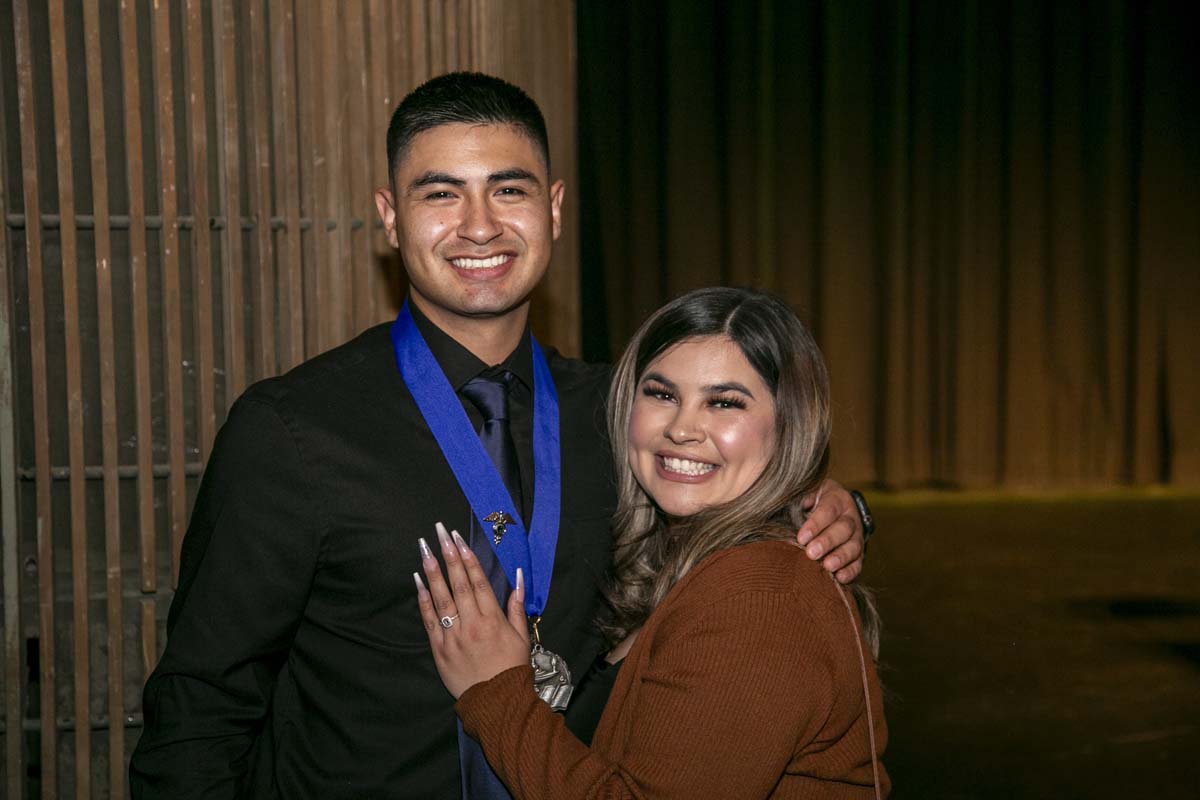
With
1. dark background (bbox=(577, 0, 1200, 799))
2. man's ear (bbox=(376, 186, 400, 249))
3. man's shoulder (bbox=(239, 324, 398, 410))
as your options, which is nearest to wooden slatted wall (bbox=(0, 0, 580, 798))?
man's ear (bbox=(376, 186, 400, 249))

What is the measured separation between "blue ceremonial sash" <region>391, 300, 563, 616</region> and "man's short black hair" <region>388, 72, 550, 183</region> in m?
0.30

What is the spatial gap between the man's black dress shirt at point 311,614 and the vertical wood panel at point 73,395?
4.86ft

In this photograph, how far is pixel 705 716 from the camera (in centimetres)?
131

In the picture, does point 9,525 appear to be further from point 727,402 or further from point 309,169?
point 727,402

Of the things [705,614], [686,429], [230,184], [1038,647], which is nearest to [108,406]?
[230,184]

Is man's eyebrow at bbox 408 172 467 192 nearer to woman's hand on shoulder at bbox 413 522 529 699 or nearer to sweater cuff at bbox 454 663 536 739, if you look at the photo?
woman's hand on shoulder at bbox 413 522 529 699

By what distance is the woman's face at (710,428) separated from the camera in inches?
64.8

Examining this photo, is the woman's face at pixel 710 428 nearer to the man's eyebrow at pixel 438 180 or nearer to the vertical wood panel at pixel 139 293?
the man's eyebrow at pixel 438 180

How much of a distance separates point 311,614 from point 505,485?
337 mm

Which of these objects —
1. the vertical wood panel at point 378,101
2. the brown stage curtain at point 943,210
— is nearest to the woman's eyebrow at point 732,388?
the vertical wood panel at point 378,101

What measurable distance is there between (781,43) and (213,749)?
20.3ft

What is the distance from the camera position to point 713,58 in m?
6.77

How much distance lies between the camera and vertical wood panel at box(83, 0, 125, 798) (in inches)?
112

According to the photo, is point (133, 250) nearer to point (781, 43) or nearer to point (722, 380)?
point (722, 380)
